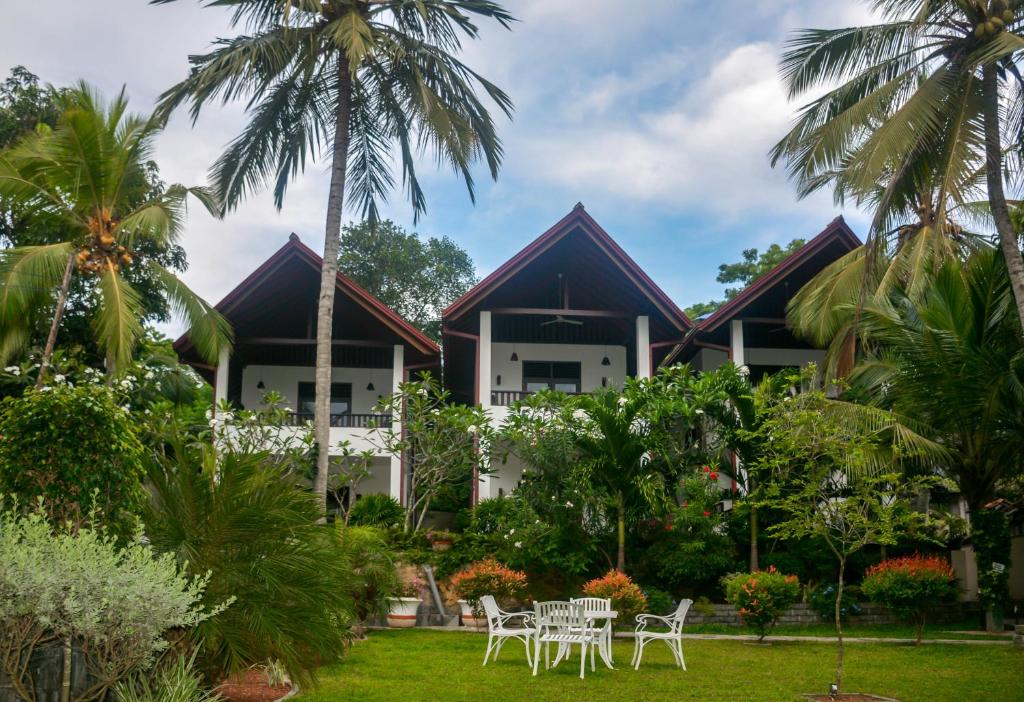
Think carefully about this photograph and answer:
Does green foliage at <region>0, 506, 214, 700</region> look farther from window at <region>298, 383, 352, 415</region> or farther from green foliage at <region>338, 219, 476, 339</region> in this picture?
green foliage at <region>338, 219, 476, 339</region>

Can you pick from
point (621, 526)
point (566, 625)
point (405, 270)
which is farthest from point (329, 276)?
point (405, 270)

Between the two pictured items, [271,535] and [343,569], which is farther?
[343,569]

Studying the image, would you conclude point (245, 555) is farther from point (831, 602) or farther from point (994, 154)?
point (831, 602)

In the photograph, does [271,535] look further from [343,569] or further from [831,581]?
[831,581]

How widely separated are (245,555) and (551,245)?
1442cm

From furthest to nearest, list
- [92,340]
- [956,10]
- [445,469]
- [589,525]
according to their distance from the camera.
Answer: [92,340] → [445,469] → [589,525] → [956,10]

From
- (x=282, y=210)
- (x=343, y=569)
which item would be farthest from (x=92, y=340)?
(x=343, y=569)

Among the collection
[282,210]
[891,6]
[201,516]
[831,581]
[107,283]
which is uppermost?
[891,6]

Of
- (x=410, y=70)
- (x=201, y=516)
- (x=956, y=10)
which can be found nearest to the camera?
(x=201, y=516)

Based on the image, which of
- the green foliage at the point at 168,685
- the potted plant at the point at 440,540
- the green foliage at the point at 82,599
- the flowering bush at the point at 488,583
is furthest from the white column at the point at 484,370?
the green foliage at the point at 82,599

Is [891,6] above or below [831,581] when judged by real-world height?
above

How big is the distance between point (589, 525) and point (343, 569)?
9185 millimetres

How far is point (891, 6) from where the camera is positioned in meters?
13.1

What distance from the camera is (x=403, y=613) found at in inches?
627
